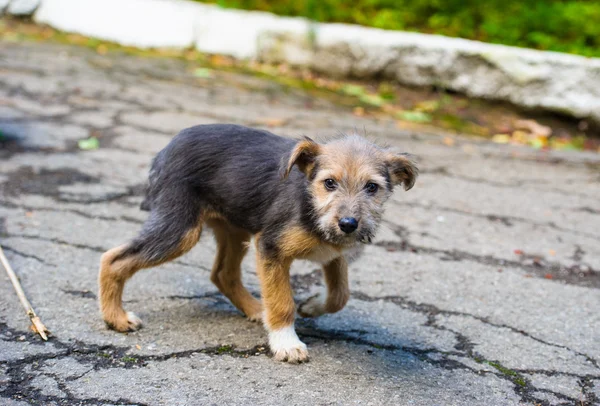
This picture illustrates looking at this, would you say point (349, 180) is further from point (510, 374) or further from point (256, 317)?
point (510, 374)

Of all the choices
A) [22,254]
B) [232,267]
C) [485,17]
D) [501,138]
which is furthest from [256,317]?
[485,17]

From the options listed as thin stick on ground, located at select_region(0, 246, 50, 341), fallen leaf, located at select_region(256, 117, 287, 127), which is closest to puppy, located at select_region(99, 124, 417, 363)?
thin stick on ground, located at select_region(0, 246, 50, 341)

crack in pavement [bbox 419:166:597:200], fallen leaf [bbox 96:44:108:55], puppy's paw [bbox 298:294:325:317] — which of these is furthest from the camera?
fallen leaf [bbox 96:44:108:55]

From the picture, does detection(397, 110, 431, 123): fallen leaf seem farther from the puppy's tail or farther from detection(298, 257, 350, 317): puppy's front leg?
the puppy's tail

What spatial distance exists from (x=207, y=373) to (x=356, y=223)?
3.18 ft

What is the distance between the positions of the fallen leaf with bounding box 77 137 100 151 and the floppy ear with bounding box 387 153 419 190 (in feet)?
12.4

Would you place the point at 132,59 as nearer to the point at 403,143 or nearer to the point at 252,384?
the point at 403,143

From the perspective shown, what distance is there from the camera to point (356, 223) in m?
3.16

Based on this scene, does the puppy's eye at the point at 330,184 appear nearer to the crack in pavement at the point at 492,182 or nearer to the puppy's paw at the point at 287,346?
the puppy's paw at the point at 287,346

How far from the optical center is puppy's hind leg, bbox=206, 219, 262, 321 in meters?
4.02

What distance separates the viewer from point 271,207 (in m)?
3.57

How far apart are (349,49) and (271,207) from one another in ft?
20.3

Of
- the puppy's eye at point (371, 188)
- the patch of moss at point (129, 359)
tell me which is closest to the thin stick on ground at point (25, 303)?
the patch of moss at point (129, 359)

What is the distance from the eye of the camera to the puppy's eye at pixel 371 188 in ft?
11.0
